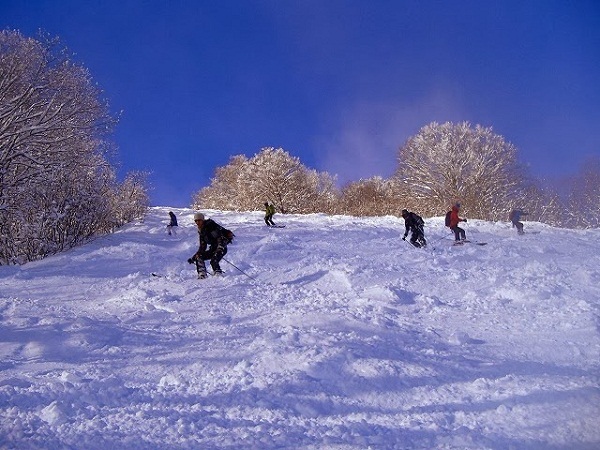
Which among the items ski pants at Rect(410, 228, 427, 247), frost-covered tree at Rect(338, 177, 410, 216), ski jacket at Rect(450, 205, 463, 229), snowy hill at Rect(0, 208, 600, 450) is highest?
frost-covered tree at Rect(338, 177, 410, 216)

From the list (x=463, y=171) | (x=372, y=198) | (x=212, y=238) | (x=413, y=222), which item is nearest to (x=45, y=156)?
(x=212, y=238)

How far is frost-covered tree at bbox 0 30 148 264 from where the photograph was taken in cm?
1370

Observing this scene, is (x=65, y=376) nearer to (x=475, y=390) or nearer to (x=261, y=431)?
(x=261, y=431)

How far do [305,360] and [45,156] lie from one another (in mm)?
15108

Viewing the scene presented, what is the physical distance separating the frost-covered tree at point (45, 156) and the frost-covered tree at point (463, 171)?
2438 centimetres

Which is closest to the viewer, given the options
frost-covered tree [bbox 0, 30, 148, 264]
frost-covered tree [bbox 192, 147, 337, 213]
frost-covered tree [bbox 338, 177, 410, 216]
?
frost-covered tree [bbox 0, 30, 148, 264]

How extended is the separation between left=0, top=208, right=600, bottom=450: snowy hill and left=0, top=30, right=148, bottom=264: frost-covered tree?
5.15 m

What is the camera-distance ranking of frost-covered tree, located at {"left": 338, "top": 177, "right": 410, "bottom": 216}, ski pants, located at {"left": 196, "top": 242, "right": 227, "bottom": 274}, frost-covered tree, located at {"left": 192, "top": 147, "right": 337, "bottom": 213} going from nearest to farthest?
ski pants, located at {"left": 196, "top": 242, "right": 227, "bottom": 274}, frost-covered tree, located at {"left": 338, "top": 177, "right": 410, "bottom": 216}, frost-covered tree, located at {"left": 192, "top": 147, "right": 337, "bottom": 213}

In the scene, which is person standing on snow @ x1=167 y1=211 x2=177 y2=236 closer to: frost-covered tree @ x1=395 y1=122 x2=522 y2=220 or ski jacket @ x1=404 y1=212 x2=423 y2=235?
ski jacket @ x1=404 y1=212 x2=423 y2=235

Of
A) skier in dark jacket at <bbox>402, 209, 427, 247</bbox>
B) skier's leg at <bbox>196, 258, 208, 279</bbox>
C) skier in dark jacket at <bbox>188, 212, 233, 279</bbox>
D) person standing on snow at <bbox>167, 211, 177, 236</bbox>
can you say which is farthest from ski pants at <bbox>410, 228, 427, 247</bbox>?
person standing on snow at <bbox>167, 211, 177, 236</bbox>

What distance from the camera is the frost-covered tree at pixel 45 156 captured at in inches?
539

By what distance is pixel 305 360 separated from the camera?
4.36m

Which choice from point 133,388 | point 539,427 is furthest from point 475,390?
point 133,388

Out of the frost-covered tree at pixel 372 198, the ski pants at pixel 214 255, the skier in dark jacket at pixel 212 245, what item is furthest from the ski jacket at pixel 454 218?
the frost-covered tree at pixel 372 198
